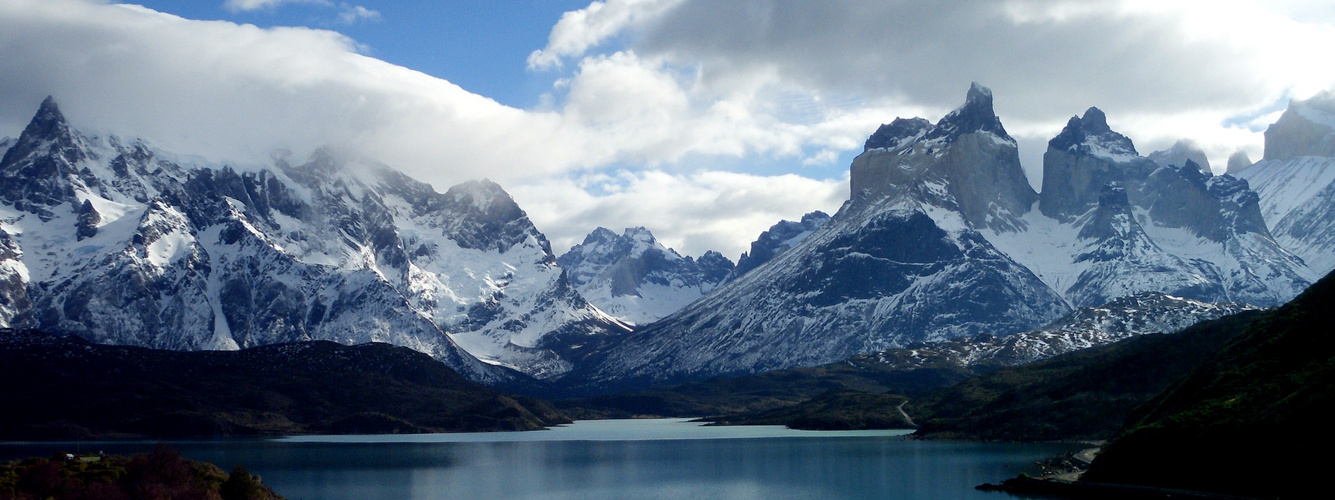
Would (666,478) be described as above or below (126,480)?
above

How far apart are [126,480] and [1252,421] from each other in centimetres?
10853

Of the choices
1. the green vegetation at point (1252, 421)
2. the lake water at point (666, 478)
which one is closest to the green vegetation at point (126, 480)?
the lake water at point (666, 478)

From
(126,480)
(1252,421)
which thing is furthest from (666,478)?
(1252,421)

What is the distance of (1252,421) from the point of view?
394 ft

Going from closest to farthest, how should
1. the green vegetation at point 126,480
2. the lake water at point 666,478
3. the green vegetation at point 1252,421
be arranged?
1. the green vegetation at point 1252,421
2. the green vegetation at point 126,480
3. the lake water at point 666,478

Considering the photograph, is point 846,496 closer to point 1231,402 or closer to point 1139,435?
point 1139,435

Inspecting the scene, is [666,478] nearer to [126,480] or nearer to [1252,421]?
[126,480]

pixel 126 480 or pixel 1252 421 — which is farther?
pixel 126 480

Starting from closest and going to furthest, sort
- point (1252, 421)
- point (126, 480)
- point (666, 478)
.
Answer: point (1252, 421) < point (126, 480) < point (666, 478)

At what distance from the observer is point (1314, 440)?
365 feet

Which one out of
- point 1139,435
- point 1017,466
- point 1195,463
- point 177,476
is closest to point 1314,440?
point 1195,463

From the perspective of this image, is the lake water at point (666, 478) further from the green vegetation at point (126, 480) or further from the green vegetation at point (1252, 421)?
the green vegetation at point (1252, 421)

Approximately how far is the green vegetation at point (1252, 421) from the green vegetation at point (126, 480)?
91765 mm

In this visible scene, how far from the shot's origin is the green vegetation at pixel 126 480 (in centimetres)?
11581
